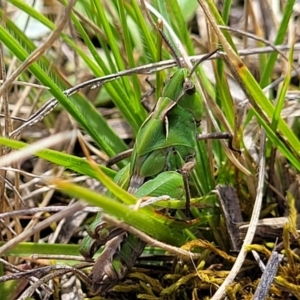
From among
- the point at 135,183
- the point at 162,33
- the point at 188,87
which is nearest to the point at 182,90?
the point at 188,87

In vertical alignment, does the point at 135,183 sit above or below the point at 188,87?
below

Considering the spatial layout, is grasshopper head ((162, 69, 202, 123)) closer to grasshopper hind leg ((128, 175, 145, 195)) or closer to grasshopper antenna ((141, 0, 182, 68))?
grasshopper antenna ((141, 0, 182, 68))

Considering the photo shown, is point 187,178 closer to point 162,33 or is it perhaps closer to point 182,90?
point 182,90

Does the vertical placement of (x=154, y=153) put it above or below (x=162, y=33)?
below

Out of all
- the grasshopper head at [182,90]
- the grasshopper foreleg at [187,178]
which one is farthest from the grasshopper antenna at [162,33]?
the grasshopper foreleg at [187,178]

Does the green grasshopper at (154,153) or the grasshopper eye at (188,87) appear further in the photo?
the grasshopper eye at (188,87)

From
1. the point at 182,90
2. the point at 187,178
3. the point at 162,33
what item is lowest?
the point at 187,178

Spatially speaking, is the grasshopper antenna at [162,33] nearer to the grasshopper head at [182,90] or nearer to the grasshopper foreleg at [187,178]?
the grasshopper head at [182,90]

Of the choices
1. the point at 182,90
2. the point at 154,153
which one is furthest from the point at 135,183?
the point at 182,90

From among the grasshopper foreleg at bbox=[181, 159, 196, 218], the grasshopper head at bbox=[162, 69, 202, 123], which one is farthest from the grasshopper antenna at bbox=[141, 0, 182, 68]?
the grasshopper foreleg at bbox=[181, 159, 196, 218]

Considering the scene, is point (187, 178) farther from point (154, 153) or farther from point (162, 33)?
point (162, 33)
